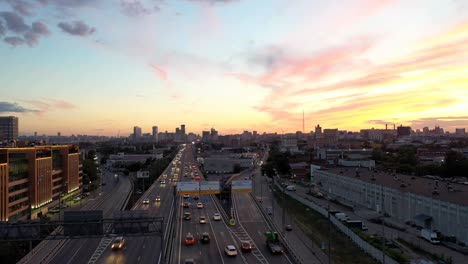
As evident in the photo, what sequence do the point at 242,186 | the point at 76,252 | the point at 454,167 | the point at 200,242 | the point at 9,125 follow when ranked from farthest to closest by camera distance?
the point at 9,125, the point at 454,167, the point at 242,186, the point at 200,242, the point at 76,252

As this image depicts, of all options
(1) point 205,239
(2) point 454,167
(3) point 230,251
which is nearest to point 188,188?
(1) point 205,239

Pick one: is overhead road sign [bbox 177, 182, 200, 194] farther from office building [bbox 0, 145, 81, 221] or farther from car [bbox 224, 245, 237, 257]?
office building [bbox 0, 145, 81, 221]

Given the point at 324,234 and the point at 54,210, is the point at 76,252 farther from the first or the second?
the point at 54,210

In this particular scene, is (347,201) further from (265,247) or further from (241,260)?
(241,260)

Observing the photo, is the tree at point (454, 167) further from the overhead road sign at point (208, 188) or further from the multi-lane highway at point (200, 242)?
the overhead road sign at point (208, 188)

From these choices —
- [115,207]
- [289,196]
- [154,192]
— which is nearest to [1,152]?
[115,207]

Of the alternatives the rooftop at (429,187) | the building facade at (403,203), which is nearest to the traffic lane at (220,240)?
the building facade at (403,203)

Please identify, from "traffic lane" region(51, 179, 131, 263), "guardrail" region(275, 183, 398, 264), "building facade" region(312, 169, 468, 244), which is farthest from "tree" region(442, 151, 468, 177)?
"traffic lane" region(51, 179, 131, 263)

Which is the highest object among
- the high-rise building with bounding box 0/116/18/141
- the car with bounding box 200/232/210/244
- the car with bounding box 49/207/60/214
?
the high-rise building with bounding box 0/116/18/141
